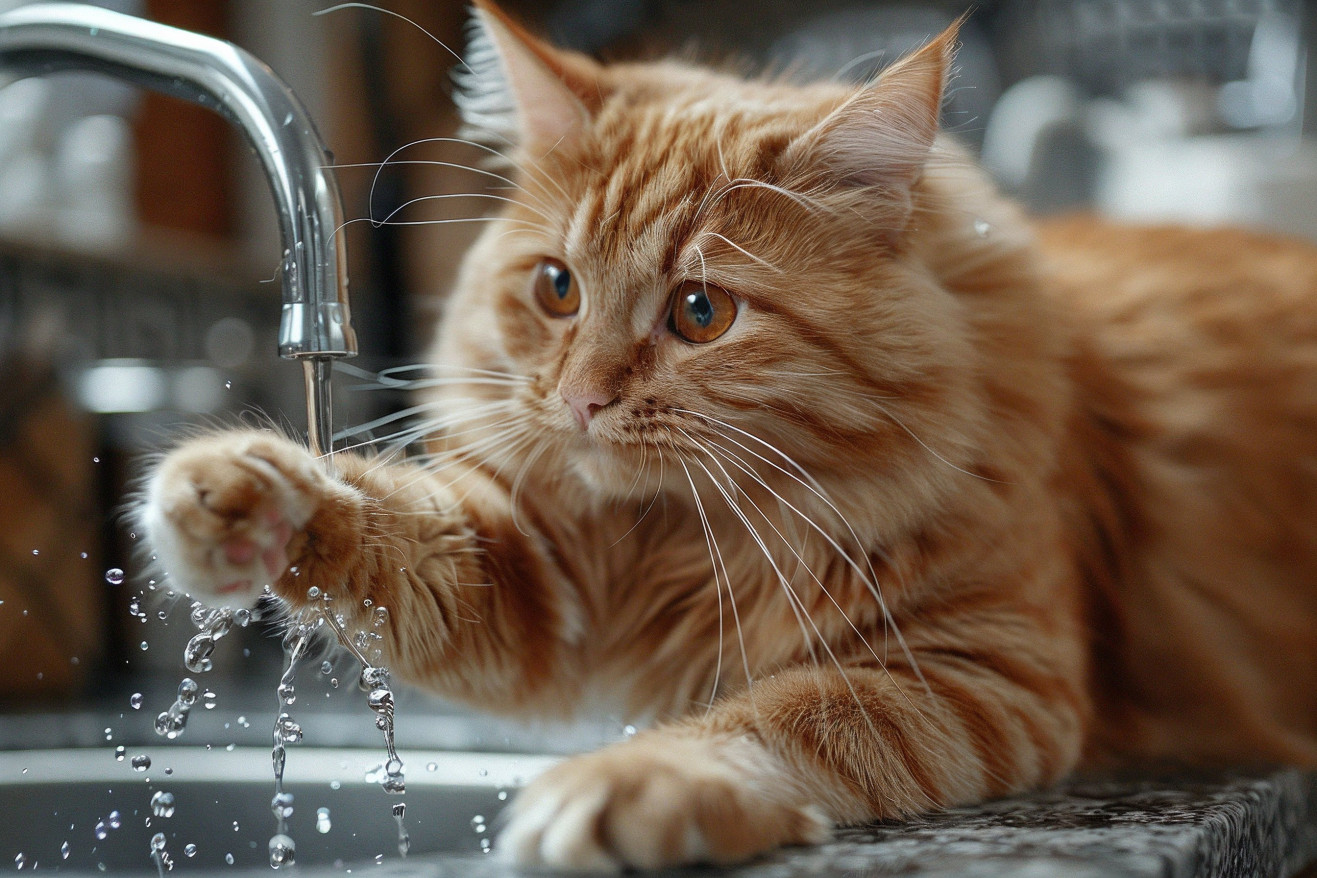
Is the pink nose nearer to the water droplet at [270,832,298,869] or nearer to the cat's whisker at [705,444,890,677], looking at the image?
the cat's whisker at [705,444,890,677]

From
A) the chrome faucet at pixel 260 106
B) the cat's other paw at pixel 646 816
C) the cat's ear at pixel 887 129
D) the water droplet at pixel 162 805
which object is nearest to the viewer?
the cat's other paw at pixel 646 816

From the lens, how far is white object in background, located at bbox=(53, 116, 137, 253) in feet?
7.52

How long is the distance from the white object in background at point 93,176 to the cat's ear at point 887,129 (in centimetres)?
166

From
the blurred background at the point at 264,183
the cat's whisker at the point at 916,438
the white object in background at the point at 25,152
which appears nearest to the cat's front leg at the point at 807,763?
the cat's whisker at the point at 916,438

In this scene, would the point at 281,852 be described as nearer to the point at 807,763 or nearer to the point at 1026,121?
the point at 807,763

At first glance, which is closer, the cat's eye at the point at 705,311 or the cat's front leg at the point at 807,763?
the cat's front leg at the point at 807,763

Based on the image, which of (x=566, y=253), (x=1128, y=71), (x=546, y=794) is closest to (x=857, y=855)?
(x=546, y=794)

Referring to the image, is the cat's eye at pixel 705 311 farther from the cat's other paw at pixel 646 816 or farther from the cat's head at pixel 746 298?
the cat's other paw at pixel 646 816

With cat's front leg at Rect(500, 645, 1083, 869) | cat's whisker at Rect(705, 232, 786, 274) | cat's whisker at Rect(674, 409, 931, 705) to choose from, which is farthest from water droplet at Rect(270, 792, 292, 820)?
cat's whisker at Rect(705, 232, 786, 274)

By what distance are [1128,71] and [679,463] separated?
87.0 inches

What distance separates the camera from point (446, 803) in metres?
1.30

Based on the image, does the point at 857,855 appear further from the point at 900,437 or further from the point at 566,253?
the point at 566,253

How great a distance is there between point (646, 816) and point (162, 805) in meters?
0.76

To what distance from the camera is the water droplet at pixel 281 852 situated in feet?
3.55
